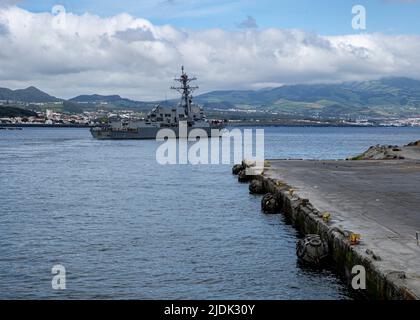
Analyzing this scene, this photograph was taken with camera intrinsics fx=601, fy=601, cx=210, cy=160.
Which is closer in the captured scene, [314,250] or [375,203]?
[314,250]

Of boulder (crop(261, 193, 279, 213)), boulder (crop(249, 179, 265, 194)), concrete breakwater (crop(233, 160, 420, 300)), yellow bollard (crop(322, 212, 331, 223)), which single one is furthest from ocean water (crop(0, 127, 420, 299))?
yellow bollard (crop(322, 212, 331, 223))

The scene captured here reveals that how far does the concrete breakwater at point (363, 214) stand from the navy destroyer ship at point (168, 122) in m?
95.8

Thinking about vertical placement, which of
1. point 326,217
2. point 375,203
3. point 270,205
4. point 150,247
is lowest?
point 150,247

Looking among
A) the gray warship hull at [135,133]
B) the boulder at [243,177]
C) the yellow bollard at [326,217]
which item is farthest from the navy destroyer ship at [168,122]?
the yellow bollard at [326,217]

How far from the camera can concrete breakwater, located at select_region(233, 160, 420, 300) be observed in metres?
12.9

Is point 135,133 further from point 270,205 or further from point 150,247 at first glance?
point 150,247

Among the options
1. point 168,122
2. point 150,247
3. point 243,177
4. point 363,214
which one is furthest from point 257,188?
point 168,122

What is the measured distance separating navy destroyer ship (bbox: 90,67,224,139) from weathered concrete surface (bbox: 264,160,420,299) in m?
92.0

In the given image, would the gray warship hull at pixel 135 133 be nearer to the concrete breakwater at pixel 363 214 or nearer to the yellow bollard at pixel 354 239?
the concrete breakwater at pixel 363 214

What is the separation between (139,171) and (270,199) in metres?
27.9

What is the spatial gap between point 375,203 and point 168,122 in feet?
382

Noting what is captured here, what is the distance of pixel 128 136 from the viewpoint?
143875mm

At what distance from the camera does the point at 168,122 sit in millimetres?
138125
